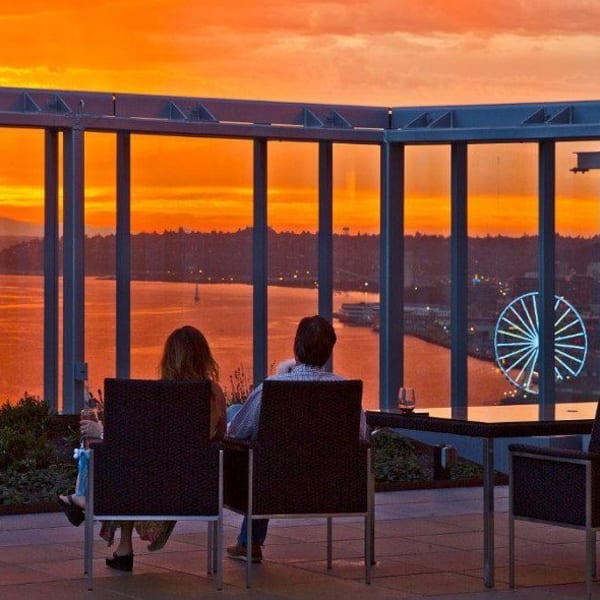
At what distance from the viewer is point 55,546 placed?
26.2 feet

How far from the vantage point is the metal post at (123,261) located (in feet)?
42.1

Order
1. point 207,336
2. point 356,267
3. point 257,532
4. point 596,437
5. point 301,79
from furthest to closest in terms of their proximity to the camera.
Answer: point 301,79 → point 356,267 → point 207,336 → point 257,532 → point 596,437

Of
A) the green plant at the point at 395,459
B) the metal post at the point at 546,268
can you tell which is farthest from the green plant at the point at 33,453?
the metal post at the point at 546,268

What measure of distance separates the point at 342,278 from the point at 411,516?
4.58m

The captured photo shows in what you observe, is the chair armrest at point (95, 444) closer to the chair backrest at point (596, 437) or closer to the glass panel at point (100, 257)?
the chair backrest at point (596, 437)

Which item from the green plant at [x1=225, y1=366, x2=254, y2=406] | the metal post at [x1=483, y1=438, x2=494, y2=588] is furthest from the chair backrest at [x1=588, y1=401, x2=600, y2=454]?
the green plant at [x1=225, y1=366, x2=254, y2=406]

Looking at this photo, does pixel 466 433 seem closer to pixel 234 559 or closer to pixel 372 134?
pixel 234 559

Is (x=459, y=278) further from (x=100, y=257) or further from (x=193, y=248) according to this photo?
(x=100, y=257)

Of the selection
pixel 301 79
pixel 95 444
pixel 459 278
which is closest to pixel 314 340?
pixel 95 444

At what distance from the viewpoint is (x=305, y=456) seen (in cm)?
693

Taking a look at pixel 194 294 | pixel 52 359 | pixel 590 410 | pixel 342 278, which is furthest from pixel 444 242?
pixel 590 410

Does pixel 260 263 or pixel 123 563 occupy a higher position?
pixel 260 263

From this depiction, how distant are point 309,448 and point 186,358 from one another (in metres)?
0.72

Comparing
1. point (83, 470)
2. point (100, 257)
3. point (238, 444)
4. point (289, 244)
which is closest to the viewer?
point (238, 444)
